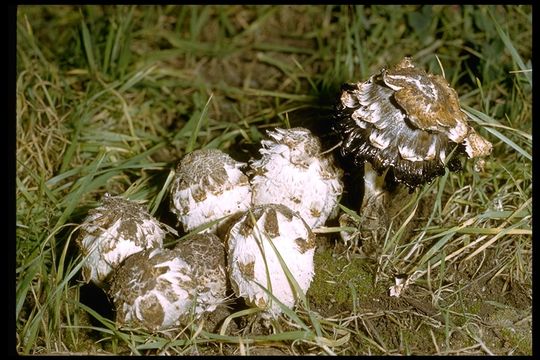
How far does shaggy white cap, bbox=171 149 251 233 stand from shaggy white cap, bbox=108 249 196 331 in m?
0.38

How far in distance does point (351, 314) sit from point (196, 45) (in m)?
3.34

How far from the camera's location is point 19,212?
406 centimetres

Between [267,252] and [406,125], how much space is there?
975 millimetres

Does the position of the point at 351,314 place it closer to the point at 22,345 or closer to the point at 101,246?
the point at 101,246

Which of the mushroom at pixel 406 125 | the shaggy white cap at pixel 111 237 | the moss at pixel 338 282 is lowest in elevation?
the moss at pixel 338 282

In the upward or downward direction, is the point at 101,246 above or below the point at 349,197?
above

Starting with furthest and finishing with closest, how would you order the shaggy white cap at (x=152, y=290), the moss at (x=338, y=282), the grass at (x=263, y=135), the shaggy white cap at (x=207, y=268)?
the moss at (x=338, y=282), the grass at (x=263, y=135), the shaggy white cap at (x=207, y=268), the shaggy white cap at (x=152, y=290)

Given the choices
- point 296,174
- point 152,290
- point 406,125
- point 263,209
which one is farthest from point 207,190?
point 406,125

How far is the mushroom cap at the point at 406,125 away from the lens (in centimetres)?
303

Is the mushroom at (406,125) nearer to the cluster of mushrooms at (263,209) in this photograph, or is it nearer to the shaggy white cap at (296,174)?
the cluster of mushrooms at (263,209)

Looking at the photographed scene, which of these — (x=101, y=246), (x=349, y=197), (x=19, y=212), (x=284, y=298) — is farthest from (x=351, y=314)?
(x=19, y=212)

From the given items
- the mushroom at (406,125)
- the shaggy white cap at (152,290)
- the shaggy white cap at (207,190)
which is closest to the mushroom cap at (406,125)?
the mushroom at (406,125)

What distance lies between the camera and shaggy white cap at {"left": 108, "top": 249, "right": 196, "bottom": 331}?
9.80 ft

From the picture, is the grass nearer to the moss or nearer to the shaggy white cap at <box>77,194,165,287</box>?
the moss
